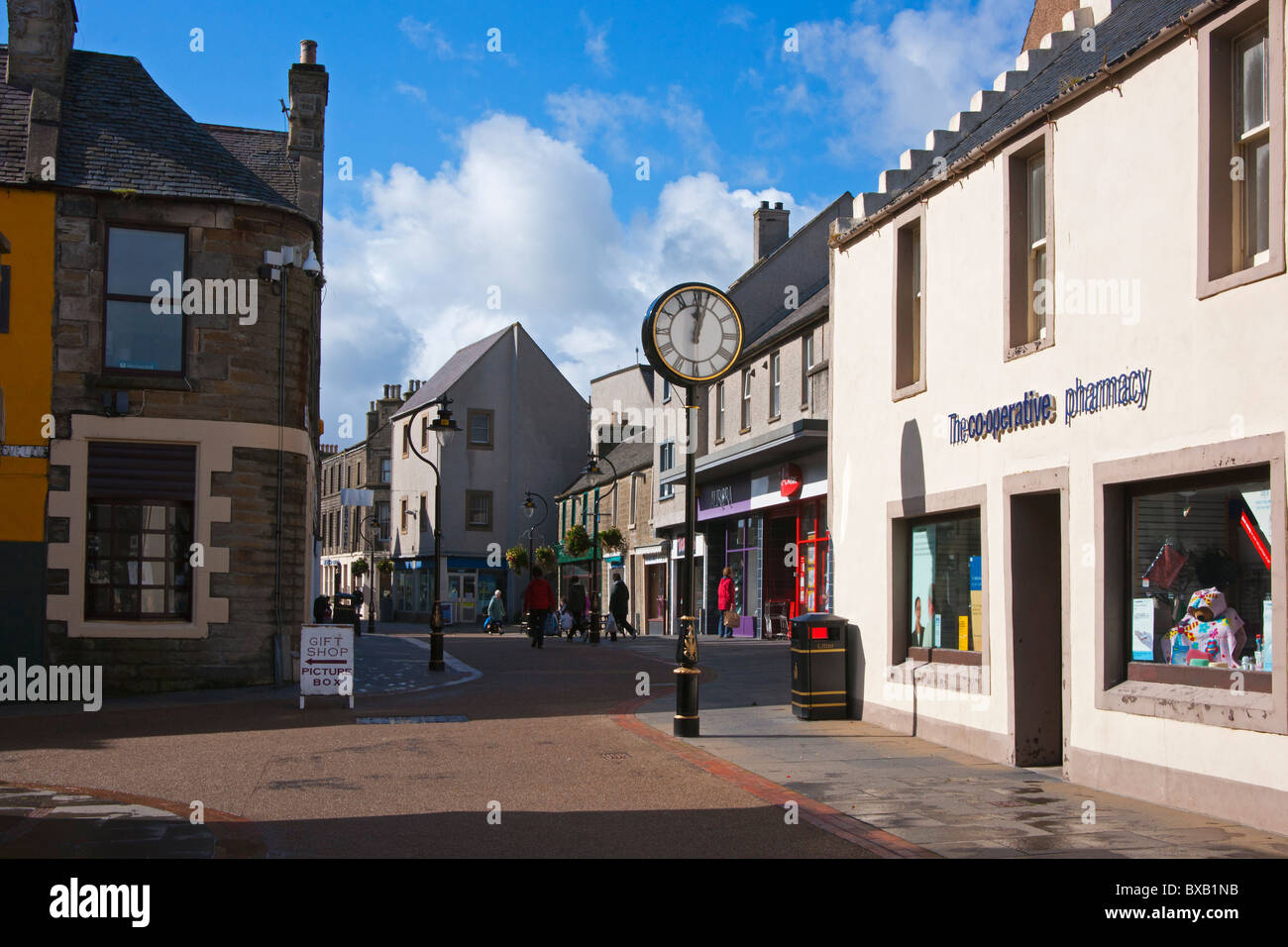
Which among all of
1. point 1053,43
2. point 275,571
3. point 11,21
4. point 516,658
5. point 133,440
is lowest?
point 516,658

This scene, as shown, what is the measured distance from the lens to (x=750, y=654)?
2625 centimetres

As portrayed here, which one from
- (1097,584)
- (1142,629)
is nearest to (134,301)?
(1097,584)

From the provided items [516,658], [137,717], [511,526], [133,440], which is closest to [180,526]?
[133,440]

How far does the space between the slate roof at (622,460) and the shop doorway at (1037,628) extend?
117ft

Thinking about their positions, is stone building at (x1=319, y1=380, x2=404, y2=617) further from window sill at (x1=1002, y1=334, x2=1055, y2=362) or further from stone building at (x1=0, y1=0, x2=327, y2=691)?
window sill at (x1=1002, y1=334, x2=1055, y2=362)

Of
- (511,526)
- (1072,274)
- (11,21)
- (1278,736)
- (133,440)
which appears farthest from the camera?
(511,526)

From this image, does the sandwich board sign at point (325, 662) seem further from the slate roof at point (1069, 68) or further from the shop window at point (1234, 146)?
the shop window at point (1234, 146)

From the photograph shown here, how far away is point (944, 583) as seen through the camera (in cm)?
1298

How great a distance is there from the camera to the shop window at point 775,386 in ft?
103

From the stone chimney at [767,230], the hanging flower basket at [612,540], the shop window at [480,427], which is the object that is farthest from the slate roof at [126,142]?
the shop window at [480,427]

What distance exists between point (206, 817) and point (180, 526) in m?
10.1

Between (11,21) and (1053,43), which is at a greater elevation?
(11,21)
